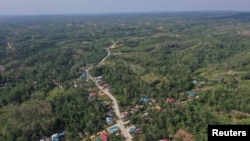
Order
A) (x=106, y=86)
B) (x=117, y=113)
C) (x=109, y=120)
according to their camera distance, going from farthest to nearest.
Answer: (x=106, y=86) → (x=117, y=113) → (x=109, y=120)

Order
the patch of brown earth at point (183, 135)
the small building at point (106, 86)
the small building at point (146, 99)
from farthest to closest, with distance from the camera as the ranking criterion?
the small building at point (106, 86)
the small building at point (146, 99)
the patch of brown earth at point (183, 135)

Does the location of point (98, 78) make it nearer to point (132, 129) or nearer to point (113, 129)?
point (113, 129)

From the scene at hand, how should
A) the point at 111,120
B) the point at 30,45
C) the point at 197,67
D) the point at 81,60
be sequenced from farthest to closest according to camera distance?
1. the point at 30,45
2. the point at 81,60
3. the point at 197,67
4. the point at 111,120

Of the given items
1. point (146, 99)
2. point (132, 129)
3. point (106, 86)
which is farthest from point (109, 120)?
point (106, 86)

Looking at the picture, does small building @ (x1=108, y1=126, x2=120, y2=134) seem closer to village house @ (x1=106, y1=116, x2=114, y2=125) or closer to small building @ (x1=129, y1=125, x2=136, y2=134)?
small building @ (x1=129, y1=125, x2=136, y2=134)

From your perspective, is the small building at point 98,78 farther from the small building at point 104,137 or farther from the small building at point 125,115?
the small building at point 104,137

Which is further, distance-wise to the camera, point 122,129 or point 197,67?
point 197,67

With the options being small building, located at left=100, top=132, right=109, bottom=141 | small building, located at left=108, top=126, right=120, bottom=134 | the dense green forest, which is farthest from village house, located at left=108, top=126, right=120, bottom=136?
the dense green forest

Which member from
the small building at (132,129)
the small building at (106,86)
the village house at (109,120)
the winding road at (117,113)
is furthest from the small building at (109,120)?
the small building at (106,86)

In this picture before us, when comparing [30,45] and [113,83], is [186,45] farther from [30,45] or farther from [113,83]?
[30,45]

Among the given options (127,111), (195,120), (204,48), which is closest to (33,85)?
(127,111)

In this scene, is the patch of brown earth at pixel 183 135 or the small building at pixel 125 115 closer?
the patch of brown earth at pixel 183 135
